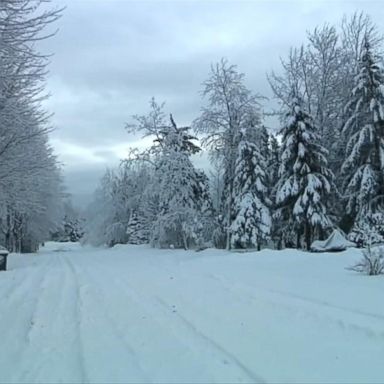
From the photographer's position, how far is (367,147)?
30.2 metres

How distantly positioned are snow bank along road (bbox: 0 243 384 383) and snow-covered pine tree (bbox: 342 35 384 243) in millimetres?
16679

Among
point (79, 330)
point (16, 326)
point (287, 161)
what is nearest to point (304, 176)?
point (287, 161)

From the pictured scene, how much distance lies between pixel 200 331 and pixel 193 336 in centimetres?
33

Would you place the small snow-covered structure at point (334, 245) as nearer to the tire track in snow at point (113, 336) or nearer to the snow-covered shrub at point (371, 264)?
→ the snow-covered shrub at point (371, 264)

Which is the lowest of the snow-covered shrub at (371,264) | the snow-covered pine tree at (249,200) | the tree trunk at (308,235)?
the snow-covered shrub at (371,264)

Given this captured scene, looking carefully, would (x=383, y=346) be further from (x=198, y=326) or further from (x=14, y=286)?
(x=14, y=286)

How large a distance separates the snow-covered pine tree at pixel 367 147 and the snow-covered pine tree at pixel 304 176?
1492mm

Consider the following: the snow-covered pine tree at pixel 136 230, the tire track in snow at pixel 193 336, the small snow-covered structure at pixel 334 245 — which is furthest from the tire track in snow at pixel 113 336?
the snow-covered pine tree at pixel 136 230

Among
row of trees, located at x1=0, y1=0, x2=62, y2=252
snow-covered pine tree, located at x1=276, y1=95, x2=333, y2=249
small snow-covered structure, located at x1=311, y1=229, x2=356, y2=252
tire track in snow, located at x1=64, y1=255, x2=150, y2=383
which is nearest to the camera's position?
tire track in snow, located at x1=64, y1=255, x2=150, y2=383

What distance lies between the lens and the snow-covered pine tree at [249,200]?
33969 mm

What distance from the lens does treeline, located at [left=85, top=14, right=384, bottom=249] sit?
30188 mm

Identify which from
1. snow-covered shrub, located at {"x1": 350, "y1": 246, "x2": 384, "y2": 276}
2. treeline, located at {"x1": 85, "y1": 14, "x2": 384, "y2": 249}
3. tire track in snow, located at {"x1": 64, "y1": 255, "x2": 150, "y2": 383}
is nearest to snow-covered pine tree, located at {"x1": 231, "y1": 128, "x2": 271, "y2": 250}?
treeline, located at {"x1": 85, "y1": 14, "x2": 384, "y2": 249}

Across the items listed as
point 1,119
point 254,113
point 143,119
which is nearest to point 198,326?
point 1,119

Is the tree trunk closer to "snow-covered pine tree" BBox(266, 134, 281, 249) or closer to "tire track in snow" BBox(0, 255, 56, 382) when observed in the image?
"snow-covered pine tree" BBox(266, 134, 281, 249)
